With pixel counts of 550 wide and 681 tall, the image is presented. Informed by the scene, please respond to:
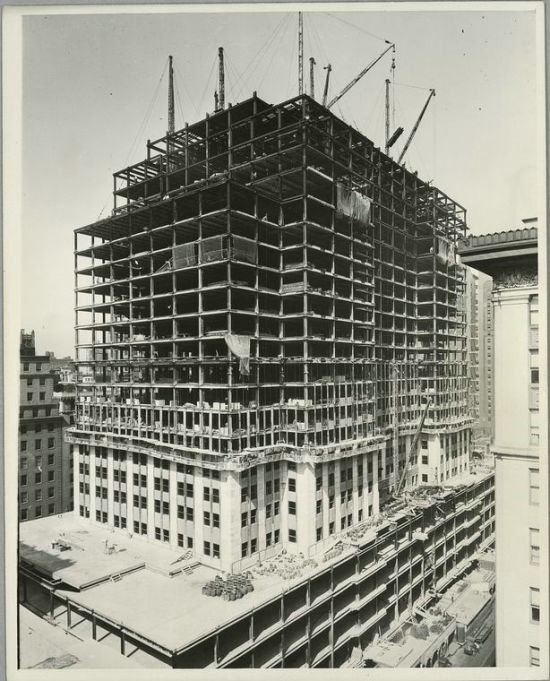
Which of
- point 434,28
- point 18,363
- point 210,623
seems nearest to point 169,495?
point 210,623

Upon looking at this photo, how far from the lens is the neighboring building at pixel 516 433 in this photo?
1753 cm

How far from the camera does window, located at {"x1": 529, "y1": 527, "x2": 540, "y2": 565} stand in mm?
17750

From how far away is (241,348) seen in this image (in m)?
34.2

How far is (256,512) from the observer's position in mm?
35250

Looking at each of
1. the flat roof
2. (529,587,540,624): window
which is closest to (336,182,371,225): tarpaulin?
(529,587,540,624): window

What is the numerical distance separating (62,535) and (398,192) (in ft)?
170

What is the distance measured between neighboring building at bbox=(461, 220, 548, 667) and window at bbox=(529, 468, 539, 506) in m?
0.04

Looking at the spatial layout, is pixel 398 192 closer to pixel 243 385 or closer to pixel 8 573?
pixel 243 385

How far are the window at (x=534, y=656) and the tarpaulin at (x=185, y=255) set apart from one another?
107 feet

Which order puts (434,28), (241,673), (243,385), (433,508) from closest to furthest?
1. (241,673)
2. (434,28)
3. (243,385)
4. (433,508)

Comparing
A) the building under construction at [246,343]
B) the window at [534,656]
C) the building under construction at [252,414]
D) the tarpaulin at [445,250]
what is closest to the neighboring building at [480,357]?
the tarpaulin at [445,250]

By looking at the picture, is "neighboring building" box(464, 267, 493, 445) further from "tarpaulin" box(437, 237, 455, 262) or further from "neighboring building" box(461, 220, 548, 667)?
"neighboring building" box(461, 220, 548, 667)

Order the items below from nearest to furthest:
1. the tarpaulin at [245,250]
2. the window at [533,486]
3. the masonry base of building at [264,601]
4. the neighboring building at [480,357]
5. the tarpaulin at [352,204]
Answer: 1. the window at [533,486]
2. the masonry base of building at [264,601]
3. the tarpaulin at [245,250]
4. the tarpaulin at [352,204]
5. the neighboring building at [480,357]

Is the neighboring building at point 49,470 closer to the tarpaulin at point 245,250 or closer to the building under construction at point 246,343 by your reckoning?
the building under construction at point 246,343
